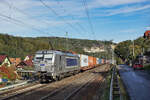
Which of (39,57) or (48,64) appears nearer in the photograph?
(48,64)

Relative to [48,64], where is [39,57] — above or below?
above

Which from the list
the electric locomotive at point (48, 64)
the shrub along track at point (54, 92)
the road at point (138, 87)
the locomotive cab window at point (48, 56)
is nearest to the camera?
the shrub along track at point (54, 92)

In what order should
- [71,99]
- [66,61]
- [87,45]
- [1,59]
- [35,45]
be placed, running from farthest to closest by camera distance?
[87,45] < [35,45] < [1,59] < [66,61] < [71,99]

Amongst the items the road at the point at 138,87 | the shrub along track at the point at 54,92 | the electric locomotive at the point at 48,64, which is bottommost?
the road at the point at 138,87

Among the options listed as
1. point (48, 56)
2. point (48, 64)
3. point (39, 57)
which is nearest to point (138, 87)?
point (48, 64)

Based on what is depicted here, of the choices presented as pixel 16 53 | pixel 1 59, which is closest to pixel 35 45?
pixel 16 53

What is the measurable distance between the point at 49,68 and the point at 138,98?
8116 millimetres

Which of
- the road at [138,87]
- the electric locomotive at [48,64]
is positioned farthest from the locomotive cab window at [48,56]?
the road at [138,87]

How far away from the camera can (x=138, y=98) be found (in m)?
11.7

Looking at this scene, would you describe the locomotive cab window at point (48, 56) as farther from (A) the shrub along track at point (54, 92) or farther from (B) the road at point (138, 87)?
(B) the road at point (138, 87)

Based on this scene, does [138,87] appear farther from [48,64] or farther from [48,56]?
[48,56]

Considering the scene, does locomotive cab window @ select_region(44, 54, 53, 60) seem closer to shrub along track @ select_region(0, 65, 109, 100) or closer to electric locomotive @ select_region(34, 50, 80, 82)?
electric locomotive @ select_region(34, 50, 80, 82)

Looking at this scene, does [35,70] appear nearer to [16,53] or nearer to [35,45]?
[16,53]

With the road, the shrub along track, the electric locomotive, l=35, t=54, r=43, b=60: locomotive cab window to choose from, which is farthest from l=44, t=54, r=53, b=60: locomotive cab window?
the road
